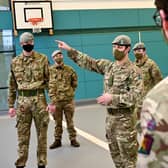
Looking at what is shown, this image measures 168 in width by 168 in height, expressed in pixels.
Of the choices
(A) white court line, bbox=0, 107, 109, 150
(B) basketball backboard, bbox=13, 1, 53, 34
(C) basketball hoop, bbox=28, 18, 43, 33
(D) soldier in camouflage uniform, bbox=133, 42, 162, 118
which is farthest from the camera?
(C) basketball hoop, bbox=28, 18, 43, 33

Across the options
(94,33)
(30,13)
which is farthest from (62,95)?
(94,33)

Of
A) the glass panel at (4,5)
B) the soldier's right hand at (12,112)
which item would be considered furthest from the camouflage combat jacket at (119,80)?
the glass panel at (4,5)

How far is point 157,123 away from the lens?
2.84 feet

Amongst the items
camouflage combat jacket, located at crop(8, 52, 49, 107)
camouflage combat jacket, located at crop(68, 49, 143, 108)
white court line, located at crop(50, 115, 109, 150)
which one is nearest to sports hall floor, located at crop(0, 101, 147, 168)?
white court line, located at crop(50, 115, 109, 150)

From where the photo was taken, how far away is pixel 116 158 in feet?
11.3

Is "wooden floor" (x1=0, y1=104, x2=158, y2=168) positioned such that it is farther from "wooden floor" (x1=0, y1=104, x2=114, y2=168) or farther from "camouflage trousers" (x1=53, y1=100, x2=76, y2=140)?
"camouflage trousers" (x1=53, y1=100, x2=76, y2=140)

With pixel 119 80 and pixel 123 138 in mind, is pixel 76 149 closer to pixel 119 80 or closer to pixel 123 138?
pixel 123 138

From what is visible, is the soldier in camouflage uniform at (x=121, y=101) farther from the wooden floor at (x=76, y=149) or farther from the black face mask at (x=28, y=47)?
the wooden floor at (x=76, y=149)

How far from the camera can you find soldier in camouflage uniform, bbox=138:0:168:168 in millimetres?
858

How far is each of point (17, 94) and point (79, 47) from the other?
6.28 metres

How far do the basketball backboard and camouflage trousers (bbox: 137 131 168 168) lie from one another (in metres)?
9.13

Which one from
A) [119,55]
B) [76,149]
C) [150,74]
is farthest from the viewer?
[150,74]

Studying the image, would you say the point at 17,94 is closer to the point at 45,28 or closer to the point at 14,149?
the point at 14,149

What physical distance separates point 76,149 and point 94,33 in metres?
5.81
